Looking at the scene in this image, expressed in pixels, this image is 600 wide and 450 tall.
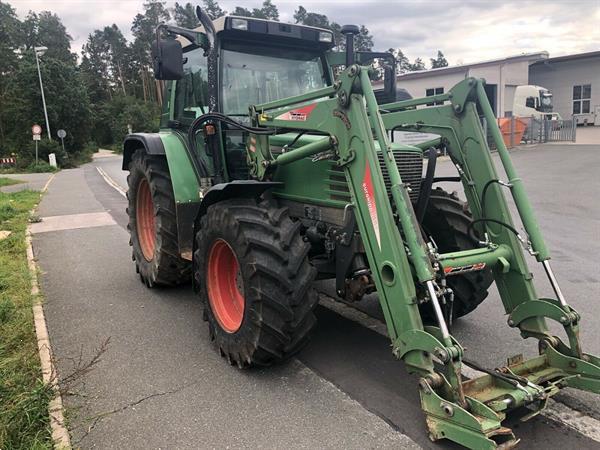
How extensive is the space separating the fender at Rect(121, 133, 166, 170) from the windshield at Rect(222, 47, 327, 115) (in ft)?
3.78

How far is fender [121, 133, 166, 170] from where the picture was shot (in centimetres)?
551

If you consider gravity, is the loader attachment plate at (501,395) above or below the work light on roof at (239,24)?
below

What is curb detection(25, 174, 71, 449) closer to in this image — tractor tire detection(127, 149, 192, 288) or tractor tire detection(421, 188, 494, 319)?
tractor tire detection(127, 149, 192, 288)

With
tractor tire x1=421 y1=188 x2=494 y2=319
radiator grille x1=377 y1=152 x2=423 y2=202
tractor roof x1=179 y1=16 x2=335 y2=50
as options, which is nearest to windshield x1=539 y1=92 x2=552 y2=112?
tractor roof x1=179 y1=16 x2=335 y2=50

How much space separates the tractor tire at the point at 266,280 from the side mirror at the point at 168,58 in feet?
4.06

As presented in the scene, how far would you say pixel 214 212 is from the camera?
4039 mm

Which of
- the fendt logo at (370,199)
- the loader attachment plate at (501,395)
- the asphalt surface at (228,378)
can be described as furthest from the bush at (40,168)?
the loader attachment plate at (501,395)

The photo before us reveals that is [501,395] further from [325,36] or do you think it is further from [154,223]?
[154,223]

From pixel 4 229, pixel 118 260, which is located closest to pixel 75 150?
pixel 4 229

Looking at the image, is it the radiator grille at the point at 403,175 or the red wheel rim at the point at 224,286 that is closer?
the radiator grille at the point at 403,175

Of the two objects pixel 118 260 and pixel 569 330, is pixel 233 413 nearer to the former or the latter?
pixel 569 330

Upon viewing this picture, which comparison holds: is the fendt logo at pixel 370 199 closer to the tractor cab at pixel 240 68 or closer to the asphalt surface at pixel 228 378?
the asphalt surface at pixel 228 378

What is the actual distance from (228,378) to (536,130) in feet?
90.7

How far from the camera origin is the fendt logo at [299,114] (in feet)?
→ 12.6
